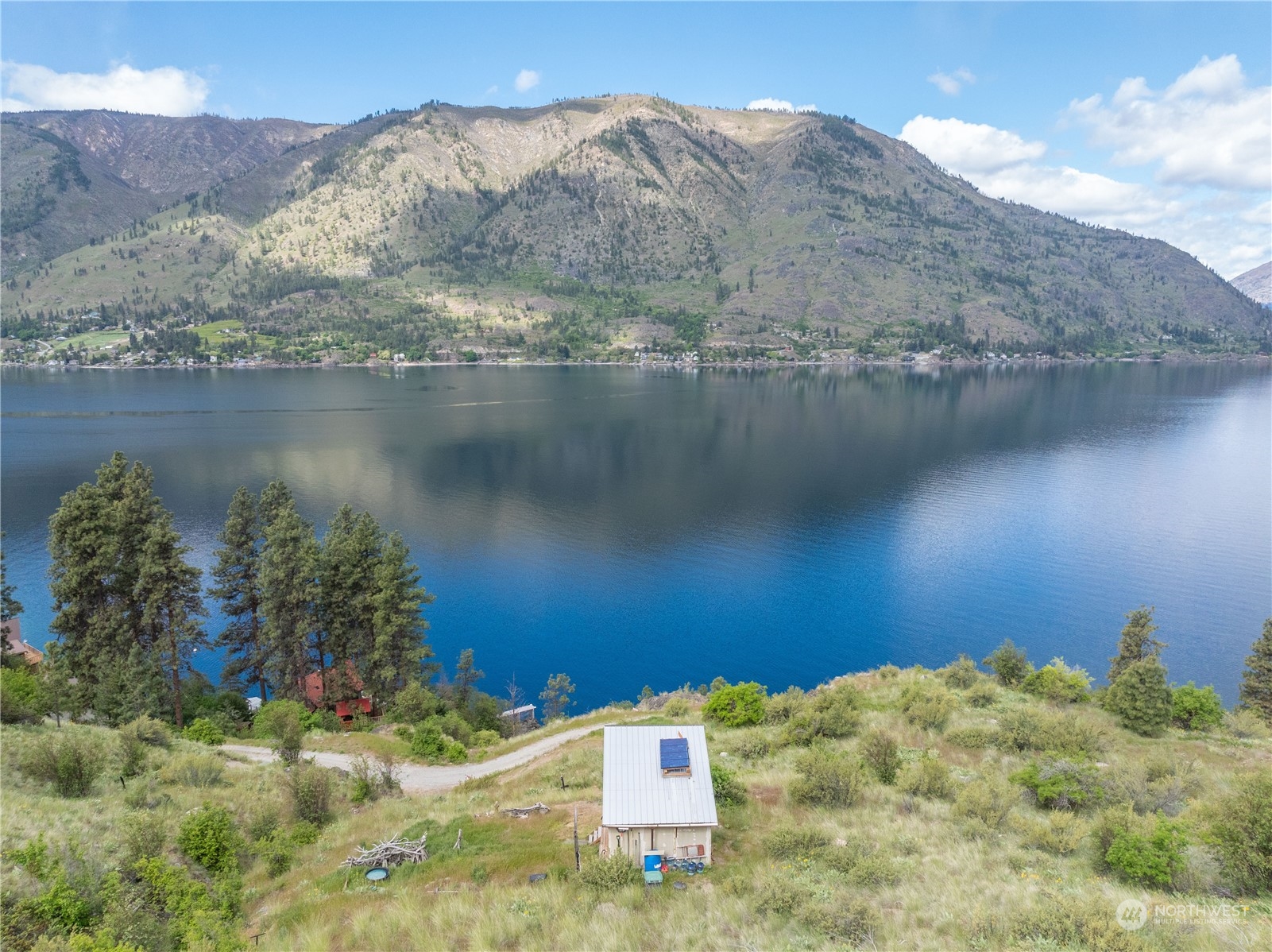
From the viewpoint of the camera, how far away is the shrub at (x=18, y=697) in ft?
90.7

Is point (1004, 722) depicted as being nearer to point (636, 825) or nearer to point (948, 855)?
point (948, 855)

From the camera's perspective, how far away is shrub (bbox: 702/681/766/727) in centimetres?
3331

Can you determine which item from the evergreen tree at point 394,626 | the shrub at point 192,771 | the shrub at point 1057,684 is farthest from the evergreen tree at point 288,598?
the shrub at point 1057,684

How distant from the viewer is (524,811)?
74.8ft

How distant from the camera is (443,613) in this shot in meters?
58.0

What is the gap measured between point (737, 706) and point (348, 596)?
983 inches

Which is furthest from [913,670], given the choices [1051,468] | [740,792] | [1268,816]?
[1051,468]

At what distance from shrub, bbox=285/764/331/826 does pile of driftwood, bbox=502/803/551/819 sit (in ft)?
20.7

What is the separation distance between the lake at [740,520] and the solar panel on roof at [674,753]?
29.7 meters

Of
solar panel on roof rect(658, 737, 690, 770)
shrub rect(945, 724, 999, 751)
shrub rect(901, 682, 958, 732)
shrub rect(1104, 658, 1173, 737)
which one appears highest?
solar panel on roof rect(658, 737, 690, 770)

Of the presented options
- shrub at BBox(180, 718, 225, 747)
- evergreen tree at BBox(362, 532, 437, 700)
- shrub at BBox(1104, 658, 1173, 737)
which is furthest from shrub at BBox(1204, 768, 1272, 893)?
shrub at BBox(180, 718, 225, 747)

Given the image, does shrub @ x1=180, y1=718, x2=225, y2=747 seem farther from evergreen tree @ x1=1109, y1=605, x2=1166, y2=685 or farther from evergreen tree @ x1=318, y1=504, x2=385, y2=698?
evergreen tree @ x1=1109, y1=605, x2=1166, y2=685

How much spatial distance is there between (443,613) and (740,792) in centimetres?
4129

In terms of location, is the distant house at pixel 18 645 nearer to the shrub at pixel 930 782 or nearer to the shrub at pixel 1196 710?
the shrub at pixel 930 782
